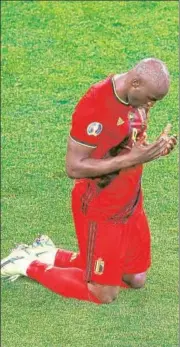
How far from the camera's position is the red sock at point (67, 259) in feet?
36.0

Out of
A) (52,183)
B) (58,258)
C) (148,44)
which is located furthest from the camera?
(148,44)

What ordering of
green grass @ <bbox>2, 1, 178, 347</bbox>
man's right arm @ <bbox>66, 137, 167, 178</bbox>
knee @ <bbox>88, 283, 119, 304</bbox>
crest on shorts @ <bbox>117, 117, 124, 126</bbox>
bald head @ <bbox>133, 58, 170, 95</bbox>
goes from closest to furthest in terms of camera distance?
bald head @ <bbox>133, 58, 170, 95</bbox> < man's right arm @ <bbox>66, 137, 167, 178</bbox> < crest on shorts @ <bbox>117, 117, 124, 126</bbox> < green grass @ <bbox>2, 1, 178, 347</bbox> < knee @ <bbox>88, 283, 119, 304</bbox>

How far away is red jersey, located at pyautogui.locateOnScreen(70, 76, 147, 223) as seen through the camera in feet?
31.7

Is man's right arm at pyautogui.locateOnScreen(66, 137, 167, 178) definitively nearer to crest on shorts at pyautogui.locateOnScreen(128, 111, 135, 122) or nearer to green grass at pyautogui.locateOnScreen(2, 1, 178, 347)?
crest on shorts at pyautogui.locateOnScreen(128, 111, 135, 122)

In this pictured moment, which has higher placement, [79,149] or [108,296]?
[79,149]

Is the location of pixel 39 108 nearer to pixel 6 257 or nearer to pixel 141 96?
pixel 6 257

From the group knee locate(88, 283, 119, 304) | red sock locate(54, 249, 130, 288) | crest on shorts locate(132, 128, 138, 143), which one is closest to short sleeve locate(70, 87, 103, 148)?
crest on shorts locate(132, 128, 138, 143)

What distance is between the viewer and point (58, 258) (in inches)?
436

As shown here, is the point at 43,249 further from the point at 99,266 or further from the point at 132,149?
the point at 132,149

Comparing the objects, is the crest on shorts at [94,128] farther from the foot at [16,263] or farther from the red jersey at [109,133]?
the foot at [16,263]

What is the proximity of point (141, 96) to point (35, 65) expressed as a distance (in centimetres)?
511

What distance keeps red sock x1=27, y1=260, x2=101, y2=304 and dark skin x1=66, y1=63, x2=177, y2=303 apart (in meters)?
1.12

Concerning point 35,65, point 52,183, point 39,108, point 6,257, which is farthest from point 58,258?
point 35,65

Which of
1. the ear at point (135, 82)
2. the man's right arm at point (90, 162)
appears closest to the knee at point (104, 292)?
the man's right arm at point (90, 162)
